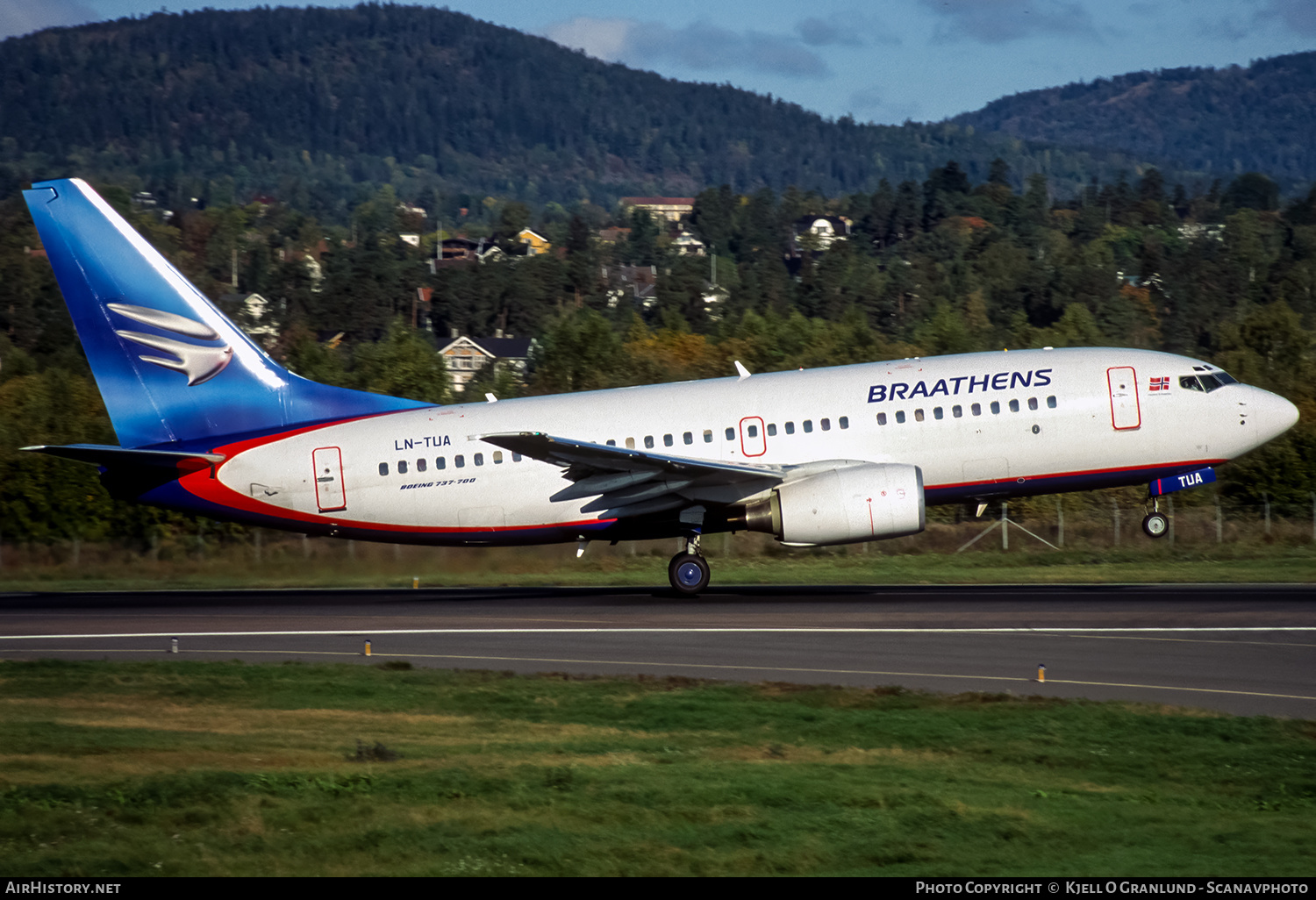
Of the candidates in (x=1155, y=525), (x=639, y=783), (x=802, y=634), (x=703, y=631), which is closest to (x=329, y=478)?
(x=703, y=631)

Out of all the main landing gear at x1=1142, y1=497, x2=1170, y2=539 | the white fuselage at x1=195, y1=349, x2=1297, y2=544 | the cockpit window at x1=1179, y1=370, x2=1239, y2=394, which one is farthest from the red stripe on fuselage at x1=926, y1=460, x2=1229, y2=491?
the cockpit window at x1=1179, y1=370, x2=1239, y2=394

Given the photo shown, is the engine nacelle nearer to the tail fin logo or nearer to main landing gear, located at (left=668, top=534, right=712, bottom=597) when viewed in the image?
main landing gear, located at (left=668, top=534, right=712, bottom=597)

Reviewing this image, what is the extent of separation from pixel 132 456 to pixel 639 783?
17494 millimetres

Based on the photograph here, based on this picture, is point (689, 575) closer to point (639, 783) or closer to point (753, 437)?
point (753, 437)

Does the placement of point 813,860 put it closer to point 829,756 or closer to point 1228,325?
point 829,756

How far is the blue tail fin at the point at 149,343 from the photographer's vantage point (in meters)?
28.6

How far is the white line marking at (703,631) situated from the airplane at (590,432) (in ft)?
10.9

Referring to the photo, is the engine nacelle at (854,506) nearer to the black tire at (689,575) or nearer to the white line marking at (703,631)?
the white line marking at (703,631)

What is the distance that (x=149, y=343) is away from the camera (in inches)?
1138

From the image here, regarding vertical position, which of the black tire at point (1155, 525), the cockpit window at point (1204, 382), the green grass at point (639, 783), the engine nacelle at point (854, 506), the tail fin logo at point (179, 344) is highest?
the tail fin logo at point (179, 344)

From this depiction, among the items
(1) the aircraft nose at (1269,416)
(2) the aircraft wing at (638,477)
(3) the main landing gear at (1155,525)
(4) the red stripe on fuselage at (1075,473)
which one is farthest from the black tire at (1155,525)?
(2) the aircraft wing at (638,477)

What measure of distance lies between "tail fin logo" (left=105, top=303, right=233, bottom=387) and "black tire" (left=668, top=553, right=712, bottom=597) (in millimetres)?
10198

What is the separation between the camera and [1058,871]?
35.4 ft

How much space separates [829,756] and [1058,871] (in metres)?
4.42
